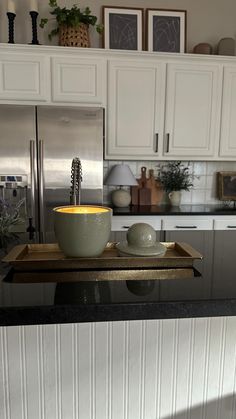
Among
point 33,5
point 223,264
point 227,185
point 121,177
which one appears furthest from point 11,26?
point 223,264

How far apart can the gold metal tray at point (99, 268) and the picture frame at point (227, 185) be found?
8.25 ft

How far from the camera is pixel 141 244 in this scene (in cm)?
80

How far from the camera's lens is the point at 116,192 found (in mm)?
2971

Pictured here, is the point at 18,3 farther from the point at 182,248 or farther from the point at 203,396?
the point at 203,396

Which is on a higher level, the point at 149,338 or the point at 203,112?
the point at 203,112

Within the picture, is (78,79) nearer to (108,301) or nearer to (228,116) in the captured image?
(228,116)

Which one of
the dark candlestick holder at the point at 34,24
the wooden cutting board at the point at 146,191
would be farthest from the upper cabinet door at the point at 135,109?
the dark candlestick holder at the point at 34,24

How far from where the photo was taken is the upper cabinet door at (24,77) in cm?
254

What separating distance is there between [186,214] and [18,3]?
2.40 metres

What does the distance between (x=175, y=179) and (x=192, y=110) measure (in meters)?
0.64

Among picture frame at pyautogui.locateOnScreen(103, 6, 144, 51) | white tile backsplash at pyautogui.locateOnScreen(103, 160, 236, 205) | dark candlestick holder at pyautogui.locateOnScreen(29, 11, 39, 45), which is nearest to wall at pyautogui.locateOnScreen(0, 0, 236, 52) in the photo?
picture frame at pyautogui.locateOnScreen(103, 6, 144, 51)

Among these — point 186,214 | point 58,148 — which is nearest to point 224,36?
point 186,214

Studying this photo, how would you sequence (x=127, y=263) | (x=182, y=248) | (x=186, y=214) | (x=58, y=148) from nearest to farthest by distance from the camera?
(x=127, y=263), (x=182, y=248), (x=58, y=148), (x=186, y=214)

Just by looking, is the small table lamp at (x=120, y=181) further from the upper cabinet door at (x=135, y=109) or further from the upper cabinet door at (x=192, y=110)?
the upper cabinet door at (x=192, y=110)
